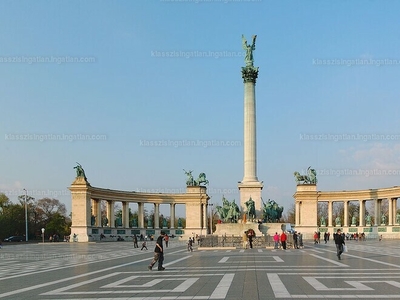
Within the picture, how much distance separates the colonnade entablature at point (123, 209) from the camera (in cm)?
8319

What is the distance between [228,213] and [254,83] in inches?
712

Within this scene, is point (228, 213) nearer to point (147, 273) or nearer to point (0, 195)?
point (147, 273)

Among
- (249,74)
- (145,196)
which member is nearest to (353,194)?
(145,196)

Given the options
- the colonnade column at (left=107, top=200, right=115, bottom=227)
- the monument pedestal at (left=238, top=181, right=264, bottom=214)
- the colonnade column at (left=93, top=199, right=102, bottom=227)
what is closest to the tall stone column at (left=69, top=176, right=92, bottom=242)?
the colonnade column at (left=93, top=199, right=102, bottom=227)

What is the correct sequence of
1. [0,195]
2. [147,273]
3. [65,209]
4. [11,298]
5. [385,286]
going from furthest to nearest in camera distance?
[65,209] < [0,195] < [147,273] < [385,286] < [11,298]

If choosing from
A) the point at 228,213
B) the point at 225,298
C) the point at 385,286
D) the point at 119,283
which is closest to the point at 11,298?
the point at 119,283

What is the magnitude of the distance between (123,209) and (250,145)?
4028 cm

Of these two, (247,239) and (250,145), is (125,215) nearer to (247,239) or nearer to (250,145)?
(250,145)

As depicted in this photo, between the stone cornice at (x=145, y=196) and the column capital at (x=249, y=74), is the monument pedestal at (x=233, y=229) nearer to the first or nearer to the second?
the column capital at (x=249, y=74)

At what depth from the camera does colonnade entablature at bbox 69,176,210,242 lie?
83188 mm

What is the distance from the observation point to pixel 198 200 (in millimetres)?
102938

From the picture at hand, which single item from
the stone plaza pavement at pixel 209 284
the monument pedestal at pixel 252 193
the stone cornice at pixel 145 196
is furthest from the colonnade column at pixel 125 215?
the stone plaza pavement at pixel 209 284

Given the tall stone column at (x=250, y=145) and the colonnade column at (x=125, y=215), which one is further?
the colonnade column at (x=125, y=215)

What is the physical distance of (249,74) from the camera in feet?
221
